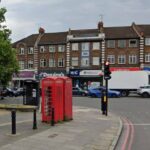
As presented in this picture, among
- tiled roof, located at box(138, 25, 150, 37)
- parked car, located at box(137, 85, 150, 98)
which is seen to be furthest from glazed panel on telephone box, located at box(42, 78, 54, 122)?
tiled roof, located at box(138, 25, 150, 37)

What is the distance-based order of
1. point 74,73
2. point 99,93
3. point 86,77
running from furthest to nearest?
point 74,73 → point 86,77 → point 99,93

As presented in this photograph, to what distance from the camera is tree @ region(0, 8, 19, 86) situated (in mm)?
38709

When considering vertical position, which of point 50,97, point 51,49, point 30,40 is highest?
point 30,40

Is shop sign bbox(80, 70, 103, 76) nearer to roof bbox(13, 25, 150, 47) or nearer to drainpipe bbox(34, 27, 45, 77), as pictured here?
roof bbox(13, 25, 150, 47)

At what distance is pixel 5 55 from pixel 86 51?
4436 cm

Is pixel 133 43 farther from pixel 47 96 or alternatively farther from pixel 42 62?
pixel 47 96

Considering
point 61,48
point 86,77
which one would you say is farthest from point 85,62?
point 61,48

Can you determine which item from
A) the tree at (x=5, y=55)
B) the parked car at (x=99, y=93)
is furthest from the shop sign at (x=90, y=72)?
the tree at (x=5, y=55)

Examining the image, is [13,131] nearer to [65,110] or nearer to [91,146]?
[91,146]

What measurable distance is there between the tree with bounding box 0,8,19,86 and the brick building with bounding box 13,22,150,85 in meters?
38.0

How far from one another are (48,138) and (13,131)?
1485 mm

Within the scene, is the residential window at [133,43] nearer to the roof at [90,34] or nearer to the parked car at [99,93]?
the roof at [90,34]

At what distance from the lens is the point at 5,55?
132 feet

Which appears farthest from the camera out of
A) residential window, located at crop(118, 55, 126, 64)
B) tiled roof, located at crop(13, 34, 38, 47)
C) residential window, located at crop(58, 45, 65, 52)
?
tiled roof, located at crop(13, 34, 38, 47)
